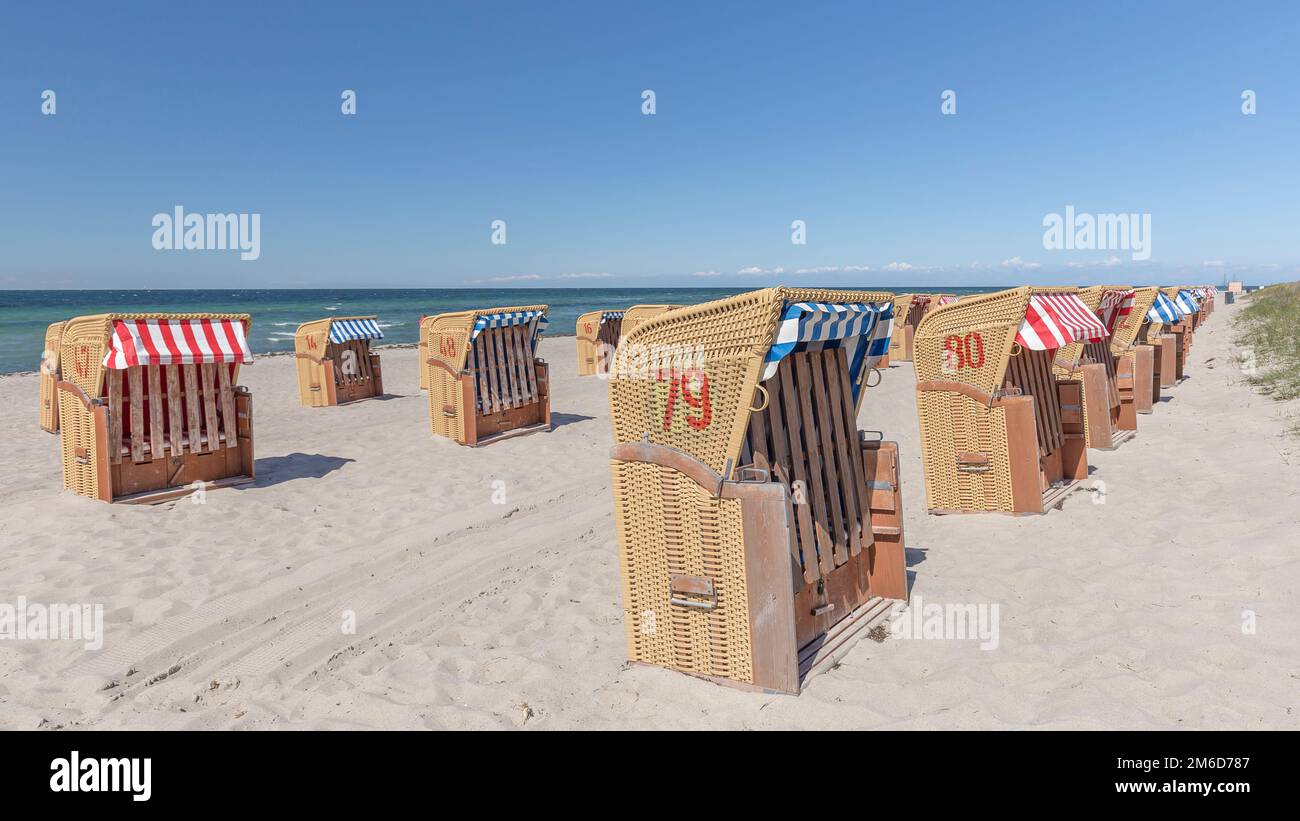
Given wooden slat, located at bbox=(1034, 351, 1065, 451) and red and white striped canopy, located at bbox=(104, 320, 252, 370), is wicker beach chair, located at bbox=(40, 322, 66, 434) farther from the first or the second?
wooden slat, located at bbox=(1034, 351, 1065, 451)

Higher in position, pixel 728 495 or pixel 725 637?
pixel 728 495

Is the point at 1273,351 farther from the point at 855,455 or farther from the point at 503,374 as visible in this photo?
the point at 855,455

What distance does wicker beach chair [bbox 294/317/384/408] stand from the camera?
1503 cm

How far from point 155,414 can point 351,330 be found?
8.18 m

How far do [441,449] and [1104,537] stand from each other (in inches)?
305

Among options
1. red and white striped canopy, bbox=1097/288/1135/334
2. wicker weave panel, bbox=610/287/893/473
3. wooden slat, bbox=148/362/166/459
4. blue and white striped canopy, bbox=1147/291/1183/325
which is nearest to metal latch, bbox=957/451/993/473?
wicker weave panel, bbox=610/287/893/473

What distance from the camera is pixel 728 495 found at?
3.58 meters

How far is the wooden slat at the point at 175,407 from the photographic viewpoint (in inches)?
303

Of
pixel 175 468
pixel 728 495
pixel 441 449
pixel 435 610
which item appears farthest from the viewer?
pixel 441 449

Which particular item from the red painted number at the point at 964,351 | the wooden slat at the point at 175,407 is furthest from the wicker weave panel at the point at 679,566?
the wooden slat at the point at 175,407

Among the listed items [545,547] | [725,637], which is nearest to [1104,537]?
[725,637]
